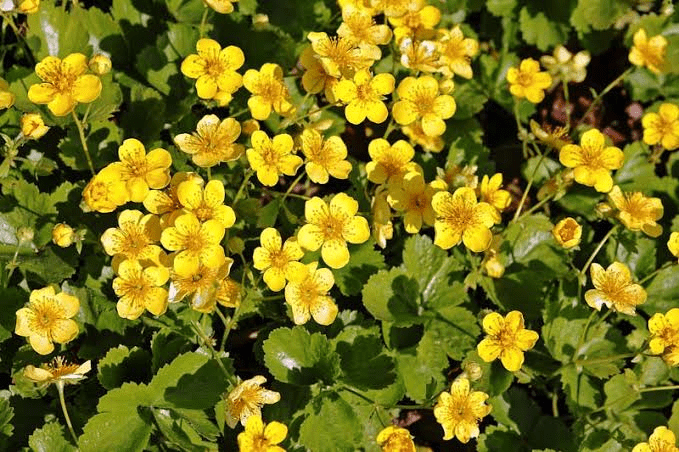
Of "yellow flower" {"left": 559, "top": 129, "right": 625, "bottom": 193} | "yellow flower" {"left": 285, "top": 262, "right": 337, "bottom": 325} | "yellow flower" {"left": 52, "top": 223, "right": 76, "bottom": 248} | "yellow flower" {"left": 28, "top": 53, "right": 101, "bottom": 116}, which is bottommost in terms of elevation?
"yellow flower" {"left": 285, "top": 262, "right": 337, "bottom": 325}

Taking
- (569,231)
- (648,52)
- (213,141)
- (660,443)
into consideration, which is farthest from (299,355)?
(648,52)

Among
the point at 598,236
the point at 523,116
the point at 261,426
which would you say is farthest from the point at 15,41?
the point at 598,236

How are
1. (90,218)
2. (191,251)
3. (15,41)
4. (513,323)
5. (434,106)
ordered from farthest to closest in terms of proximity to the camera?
(15,41), (434,106), (90,218), (513,323), (191,251)

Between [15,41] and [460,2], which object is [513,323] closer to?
[460,2]

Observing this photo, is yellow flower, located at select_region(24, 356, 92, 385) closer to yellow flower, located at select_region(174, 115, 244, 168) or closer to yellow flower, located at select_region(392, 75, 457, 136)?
yellow flower, located at select_region(174, 115, 244, 168)

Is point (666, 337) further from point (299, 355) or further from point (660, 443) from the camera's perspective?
point (299, 355)

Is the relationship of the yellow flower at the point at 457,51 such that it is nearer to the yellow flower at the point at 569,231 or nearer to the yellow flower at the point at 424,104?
the yellow flower at the point at 424,104

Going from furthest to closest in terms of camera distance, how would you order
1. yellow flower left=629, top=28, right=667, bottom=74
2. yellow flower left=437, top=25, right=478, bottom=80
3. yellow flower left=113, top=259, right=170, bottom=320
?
yellow flower left=629, top=28, right=667, bottom=74 → yellow flower left=437, top=25, right=478, bottom=80 → yellow flower left=113, top=259, right=170, bottom=320

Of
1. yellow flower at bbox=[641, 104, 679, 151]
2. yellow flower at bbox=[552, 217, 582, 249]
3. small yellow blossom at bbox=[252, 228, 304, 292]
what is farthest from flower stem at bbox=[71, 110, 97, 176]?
yellow flower at bbox=[641, 104, 679, 151]
